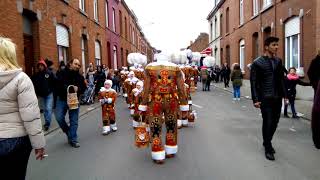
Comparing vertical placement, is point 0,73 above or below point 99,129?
above

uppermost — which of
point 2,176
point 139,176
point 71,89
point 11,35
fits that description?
point 11,35

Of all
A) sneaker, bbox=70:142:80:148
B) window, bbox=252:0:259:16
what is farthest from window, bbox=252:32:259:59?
sneaker, bbox=70:142:80:148

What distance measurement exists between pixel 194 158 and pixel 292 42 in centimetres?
1355

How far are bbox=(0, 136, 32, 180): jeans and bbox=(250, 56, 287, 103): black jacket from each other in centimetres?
399

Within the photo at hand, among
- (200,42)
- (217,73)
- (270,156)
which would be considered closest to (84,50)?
(217,73)

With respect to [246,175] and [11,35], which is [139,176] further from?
[11,35]

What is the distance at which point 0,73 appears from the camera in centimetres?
308

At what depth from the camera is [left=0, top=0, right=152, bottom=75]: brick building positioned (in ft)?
39.9

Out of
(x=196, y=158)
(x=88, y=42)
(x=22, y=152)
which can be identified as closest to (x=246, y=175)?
(x=196, y=158)

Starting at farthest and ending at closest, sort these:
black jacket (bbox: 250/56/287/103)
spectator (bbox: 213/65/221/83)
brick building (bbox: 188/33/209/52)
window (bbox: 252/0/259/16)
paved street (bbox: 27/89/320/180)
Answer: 1. brick building (bbox: 188/33/209/52)
2. spectator (bbox: 213/65/221/83)
3. window (bbox: 252/0/259/16)
4. black jacket (bbox: 250/56/287/103)
5. paved street (bbox: 27/89/320/180)

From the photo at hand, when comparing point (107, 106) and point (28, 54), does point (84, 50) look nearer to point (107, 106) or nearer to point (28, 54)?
point (28, 54)

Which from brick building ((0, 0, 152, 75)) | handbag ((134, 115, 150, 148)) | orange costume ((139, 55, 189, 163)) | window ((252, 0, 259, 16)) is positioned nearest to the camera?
orange costume ((139, 55, 189, 163))

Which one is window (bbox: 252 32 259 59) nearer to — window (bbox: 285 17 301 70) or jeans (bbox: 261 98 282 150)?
window (bbox: 285 17 301 70)

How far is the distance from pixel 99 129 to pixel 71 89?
7.64 feet
